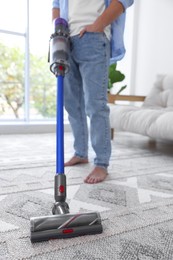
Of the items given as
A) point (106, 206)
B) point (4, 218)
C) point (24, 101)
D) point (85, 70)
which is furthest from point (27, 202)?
point (24, 101)

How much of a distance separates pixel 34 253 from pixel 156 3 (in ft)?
10.1

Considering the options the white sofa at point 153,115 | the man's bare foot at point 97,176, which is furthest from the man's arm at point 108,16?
the white sofa at point 153,115

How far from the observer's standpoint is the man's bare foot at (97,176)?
117 cm

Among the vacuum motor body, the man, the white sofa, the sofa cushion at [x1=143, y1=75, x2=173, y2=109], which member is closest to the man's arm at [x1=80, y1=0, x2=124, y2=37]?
the man

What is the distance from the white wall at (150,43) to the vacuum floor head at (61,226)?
8.05 feet

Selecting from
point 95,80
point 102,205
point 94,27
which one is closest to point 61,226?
point 102,205

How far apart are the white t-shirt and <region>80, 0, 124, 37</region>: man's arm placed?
6 cm

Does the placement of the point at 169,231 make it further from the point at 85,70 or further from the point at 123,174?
the point at 85,70

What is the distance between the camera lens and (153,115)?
181 cm

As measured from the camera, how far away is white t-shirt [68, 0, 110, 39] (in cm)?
119

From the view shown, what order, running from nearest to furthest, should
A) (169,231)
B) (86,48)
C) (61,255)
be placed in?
(61,255), (169,231), (86,48)

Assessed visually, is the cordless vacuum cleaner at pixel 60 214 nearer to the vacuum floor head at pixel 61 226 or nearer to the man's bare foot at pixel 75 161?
the vacuum floor head at pixel 61 226

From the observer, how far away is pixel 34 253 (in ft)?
2.03

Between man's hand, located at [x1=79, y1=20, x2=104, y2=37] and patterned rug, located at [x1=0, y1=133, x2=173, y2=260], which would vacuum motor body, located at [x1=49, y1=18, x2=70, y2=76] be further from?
patterned rug, located at [x1=0, y1=133, x2=173, y2=260]
